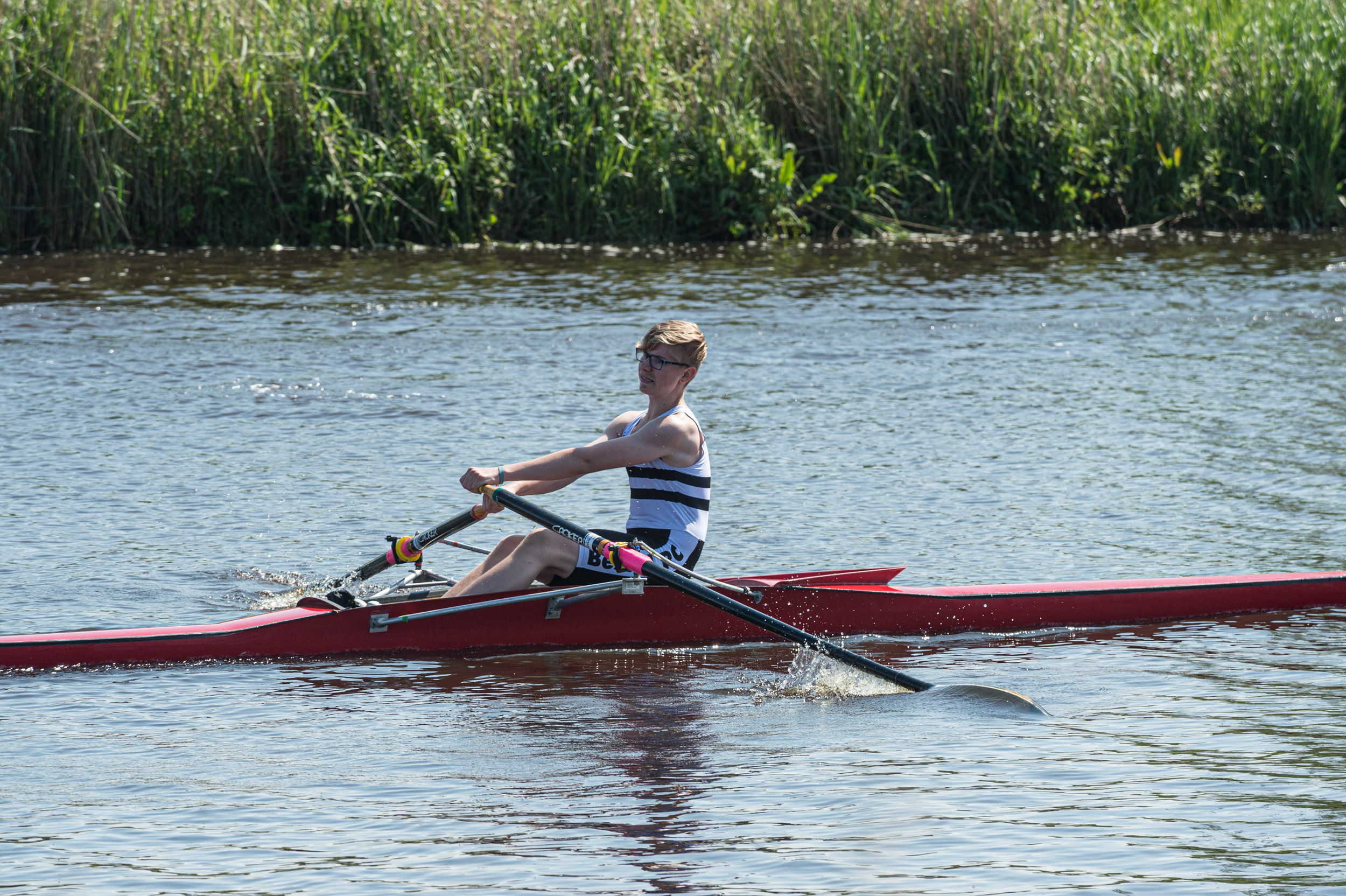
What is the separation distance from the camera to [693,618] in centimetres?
664

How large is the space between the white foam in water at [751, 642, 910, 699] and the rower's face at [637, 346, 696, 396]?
112 cm

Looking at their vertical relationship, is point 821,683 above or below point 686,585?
below

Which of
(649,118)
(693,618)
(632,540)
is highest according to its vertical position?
(649,118)

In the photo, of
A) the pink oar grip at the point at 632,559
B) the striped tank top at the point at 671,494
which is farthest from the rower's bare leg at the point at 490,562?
the pink oar grip at the point at 632,559

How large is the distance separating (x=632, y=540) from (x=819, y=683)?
897 millimetres

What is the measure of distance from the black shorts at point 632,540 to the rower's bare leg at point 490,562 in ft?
0.77

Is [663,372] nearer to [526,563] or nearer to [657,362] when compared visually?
[657,362]

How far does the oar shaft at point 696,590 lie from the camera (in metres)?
6.04

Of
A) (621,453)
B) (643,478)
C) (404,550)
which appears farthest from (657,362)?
(404,550)

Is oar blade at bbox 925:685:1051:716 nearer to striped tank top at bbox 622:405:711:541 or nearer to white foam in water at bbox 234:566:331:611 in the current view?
striped tank top at bbox 622:405:711:541

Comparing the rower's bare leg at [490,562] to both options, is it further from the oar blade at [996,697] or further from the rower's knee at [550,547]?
the oar blade at [996,697]

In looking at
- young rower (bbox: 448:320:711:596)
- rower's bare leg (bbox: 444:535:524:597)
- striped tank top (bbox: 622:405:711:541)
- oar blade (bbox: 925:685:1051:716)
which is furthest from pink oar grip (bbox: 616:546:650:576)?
oar blade (bbox: 925:685:1051:716)

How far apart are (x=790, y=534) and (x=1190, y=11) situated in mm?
11678

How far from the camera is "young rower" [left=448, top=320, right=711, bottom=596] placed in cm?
629
